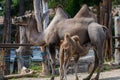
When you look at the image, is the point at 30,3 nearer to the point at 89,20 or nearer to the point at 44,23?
the point at 44,23

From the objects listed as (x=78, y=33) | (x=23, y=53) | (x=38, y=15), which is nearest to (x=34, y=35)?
(x=78, y=33)

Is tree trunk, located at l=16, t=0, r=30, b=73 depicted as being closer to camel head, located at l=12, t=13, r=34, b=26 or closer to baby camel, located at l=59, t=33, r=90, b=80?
camel head, located at l=12, t=13, r=34, b=26

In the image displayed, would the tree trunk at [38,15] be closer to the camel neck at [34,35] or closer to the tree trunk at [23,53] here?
the camel neck at [34,35]

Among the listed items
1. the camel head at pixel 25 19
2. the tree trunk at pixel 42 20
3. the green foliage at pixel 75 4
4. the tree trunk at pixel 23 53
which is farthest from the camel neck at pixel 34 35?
the green foliage at pixel 75 4

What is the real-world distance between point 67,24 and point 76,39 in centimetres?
110

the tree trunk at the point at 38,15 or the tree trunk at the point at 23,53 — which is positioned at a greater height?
the tree trunk at the point at 38,15

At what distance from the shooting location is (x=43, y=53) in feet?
38.2

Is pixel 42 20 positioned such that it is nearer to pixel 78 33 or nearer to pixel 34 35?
pixel 34 35

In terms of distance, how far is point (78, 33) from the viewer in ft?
31.4

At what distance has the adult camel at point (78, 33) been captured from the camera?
369 inches

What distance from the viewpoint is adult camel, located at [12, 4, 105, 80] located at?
9383mm

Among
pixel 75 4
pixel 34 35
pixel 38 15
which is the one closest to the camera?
pixel 34 35

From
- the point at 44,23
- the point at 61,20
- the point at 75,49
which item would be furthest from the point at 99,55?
the point at 44,23

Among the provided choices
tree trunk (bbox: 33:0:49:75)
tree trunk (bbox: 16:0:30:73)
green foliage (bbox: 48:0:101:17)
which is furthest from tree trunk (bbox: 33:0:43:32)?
green foliage (bbox: 48:0:101:17)
